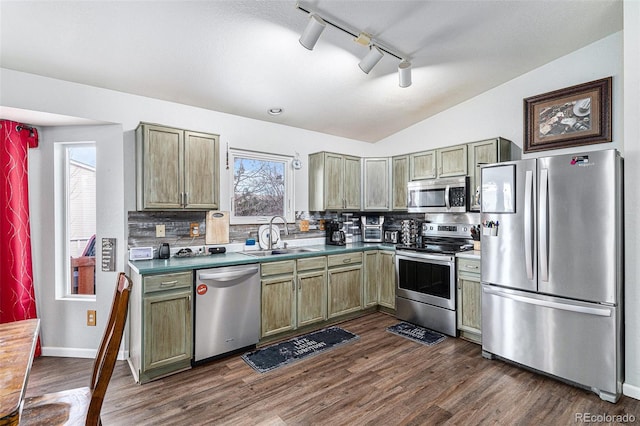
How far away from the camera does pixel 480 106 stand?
12.5 feet

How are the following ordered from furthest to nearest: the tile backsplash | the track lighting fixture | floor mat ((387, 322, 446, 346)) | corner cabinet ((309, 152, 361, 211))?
corner cabinet ((309, 152, 361, 211)) < floor mat ((387, 322, 446, 346)) < the tile backsplash < the track lighting fixture

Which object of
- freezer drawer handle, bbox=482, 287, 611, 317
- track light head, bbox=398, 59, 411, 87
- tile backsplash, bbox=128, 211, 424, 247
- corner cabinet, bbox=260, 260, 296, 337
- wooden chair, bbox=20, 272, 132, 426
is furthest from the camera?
corner cabinet, bbox=260, 260, 296, 337

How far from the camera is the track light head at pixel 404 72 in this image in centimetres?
287

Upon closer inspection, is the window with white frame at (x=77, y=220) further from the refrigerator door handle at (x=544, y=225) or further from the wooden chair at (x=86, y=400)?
the refrigerator door handle at (x=544, y=225)

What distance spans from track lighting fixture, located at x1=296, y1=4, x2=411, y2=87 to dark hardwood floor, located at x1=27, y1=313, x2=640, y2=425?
260 centimetres

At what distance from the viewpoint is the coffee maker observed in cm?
425

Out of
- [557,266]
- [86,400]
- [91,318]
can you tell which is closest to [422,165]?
[557,266]

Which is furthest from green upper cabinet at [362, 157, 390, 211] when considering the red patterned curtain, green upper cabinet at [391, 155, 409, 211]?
the red patterned curtain

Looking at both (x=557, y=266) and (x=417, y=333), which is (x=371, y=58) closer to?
(x=557, y=266)

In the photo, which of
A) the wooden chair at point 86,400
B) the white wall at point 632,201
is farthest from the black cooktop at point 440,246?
the wooden chair at point 86,400

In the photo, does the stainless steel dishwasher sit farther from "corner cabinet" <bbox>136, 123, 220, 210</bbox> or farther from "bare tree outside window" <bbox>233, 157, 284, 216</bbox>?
"bare tree outside window" <bbox>233, 157, 284, 216</bbox>

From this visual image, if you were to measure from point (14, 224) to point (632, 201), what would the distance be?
500 cm

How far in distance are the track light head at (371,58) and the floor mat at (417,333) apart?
2.74m

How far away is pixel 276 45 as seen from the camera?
2.51 m
